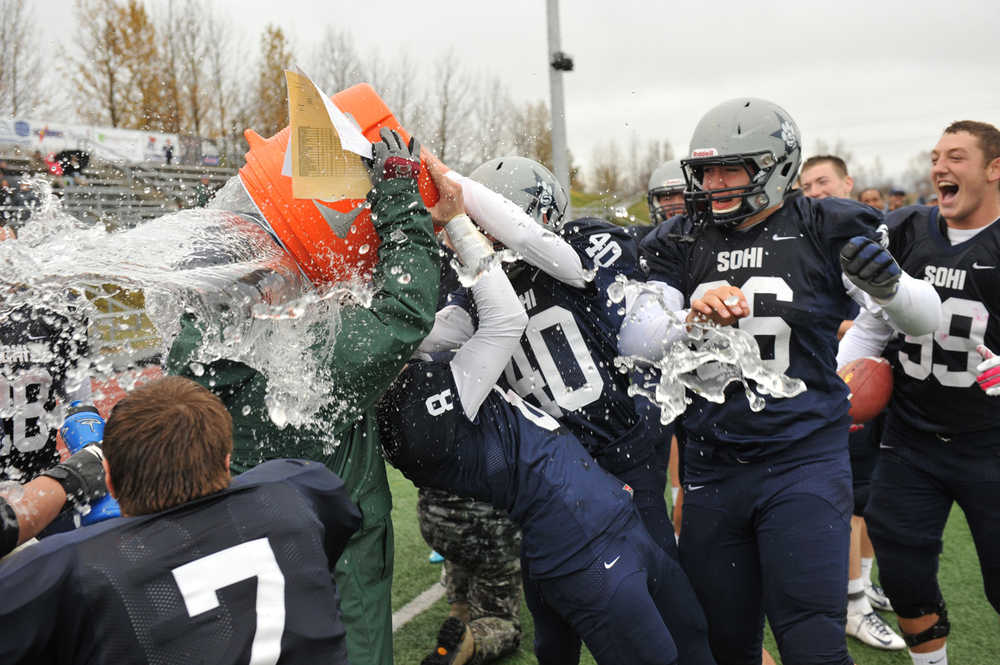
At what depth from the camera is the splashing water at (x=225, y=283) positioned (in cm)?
191

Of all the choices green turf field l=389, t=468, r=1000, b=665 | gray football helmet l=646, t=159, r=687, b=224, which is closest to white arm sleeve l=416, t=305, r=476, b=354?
green turf field l=389, t=468, r=1000, b=665

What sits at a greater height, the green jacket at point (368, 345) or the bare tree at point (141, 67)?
the bare tree at point (141, 67)

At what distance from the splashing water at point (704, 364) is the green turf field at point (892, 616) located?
1717mm

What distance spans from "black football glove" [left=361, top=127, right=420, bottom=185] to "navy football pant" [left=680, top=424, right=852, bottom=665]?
1515mm

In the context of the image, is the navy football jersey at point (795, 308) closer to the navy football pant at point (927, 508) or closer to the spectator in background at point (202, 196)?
the navy football pant at point (927, 508)

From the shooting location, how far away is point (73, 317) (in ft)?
9.68

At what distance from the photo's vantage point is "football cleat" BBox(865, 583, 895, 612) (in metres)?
4.15

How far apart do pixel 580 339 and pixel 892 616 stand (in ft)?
9.21

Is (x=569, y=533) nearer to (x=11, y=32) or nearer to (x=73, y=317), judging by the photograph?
(x=73, y=317)

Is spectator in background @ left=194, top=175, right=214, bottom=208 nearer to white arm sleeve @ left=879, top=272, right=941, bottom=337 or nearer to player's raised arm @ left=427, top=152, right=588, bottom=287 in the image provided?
player's raised arm @ left=427, top=152, right=588, bottom=287

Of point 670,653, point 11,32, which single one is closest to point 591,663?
point 670,653

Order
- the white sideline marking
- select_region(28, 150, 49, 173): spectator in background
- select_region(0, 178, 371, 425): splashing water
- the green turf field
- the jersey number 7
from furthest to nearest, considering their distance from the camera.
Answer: select_region(28, 150, 49, 173): spectator in background → the white sideline marking → the green turf field → select_region(0, 178, 371, 425): splashing water → the jersey number 7

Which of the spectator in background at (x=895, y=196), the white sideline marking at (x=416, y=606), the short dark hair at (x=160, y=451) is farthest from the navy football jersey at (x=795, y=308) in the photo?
the spectator in background at (x=895, y=196)

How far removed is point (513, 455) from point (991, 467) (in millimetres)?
1906
